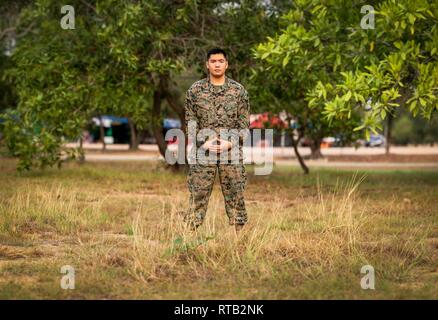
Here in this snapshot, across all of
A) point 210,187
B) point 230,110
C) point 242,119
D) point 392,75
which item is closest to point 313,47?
point 392,75

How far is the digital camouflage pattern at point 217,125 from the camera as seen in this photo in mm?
7246

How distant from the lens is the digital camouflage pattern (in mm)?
7246

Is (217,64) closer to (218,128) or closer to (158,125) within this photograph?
(218,128)

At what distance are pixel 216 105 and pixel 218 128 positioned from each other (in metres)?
0.24

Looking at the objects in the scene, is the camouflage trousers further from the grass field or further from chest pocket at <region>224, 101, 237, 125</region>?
chest pocket at <region>224, 101, 237, 125</region>

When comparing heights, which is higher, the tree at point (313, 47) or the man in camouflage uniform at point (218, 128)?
the tree at point (313, 47)

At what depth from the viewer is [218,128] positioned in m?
7.27

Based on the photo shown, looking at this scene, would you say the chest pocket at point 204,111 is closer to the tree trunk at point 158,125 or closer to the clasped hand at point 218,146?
the clasped hand at point 218,146

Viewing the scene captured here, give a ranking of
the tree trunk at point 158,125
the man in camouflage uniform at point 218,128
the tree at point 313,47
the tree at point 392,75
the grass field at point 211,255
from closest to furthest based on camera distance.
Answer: the grass field at point 211,255 < the man in camouflage uniform at point 218,128 < the tree at point 392,75 < the tree at point 313,47 < the tree trunk at point 158,125

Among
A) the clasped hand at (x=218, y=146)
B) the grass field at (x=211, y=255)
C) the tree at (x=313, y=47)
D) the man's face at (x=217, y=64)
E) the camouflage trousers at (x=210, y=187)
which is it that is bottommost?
the grass field at (x=211, y=255)

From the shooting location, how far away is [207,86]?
7.29m

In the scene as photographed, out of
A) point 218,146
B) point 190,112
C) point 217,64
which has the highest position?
point 217,64

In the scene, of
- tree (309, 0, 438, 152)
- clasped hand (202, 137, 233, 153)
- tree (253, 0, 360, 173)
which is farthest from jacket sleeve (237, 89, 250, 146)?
tree (253, 0, 360, 173)

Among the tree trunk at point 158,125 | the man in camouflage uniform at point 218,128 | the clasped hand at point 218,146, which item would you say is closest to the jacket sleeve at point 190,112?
the man in camouflage uniform at point 218,128
